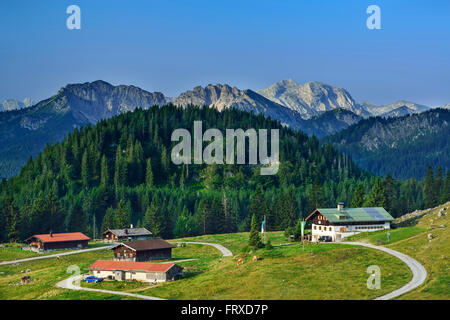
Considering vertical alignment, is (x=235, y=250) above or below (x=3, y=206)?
below

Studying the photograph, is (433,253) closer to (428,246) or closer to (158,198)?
(428,246)

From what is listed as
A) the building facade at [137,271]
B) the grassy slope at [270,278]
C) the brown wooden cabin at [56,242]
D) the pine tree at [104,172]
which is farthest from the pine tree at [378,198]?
the pine tree at [104,172]

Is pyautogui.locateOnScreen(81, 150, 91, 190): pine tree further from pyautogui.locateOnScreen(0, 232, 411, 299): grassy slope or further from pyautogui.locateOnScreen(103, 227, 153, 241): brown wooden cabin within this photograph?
pyautogui.locateOnScreen(0, 232, 411, 299): grassy slope

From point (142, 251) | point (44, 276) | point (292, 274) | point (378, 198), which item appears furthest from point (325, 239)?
point (44, 276)

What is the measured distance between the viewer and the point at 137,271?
260 feet

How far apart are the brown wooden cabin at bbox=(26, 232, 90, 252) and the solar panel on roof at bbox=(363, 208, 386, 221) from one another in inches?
2644

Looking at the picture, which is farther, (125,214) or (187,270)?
(125,214)

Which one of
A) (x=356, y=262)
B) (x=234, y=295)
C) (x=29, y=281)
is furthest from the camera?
(x=29, y=281)

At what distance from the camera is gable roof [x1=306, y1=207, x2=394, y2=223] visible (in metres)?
101

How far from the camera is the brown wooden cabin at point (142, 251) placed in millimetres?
98438

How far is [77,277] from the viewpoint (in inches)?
3300

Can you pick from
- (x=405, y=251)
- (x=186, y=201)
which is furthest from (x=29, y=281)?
(x=186, y=201)

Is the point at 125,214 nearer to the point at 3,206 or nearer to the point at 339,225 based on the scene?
the point at 3,206
